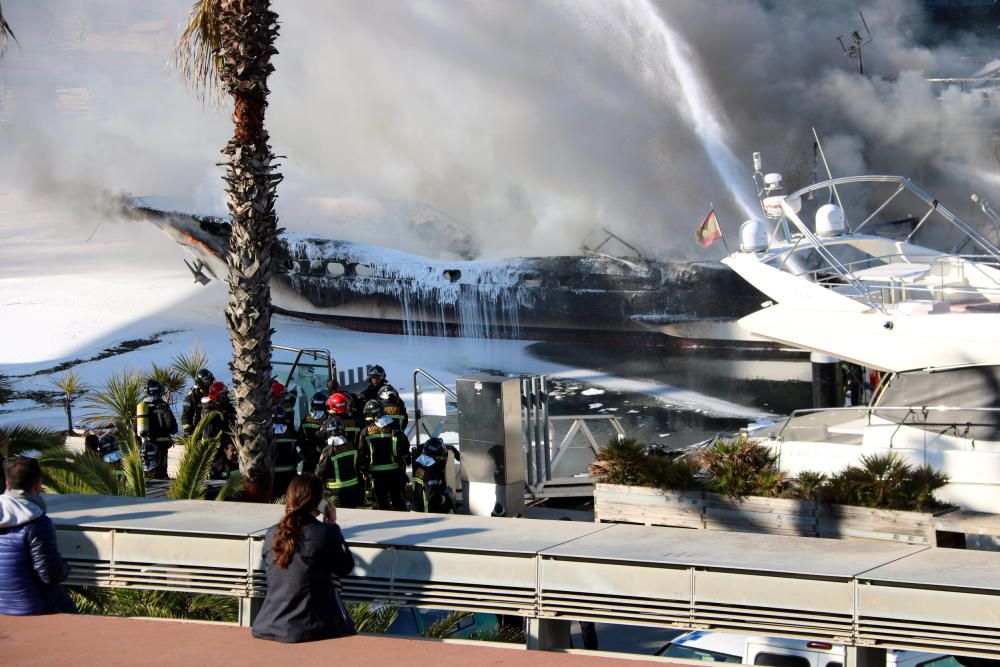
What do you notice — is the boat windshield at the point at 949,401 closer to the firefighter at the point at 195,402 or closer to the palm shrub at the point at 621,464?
the palm shrub at the point at 621,464

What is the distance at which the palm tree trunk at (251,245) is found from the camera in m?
6.84

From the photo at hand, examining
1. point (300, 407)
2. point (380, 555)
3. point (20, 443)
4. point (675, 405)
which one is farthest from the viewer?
point (675, 405)

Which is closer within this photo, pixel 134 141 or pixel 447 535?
pixel 447 535

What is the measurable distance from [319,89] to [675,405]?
15.1m

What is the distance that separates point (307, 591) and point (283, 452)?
477cm

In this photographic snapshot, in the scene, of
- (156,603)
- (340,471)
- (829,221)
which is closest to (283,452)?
(340,471)

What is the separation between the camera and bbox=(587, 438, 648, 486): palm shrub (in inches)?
279

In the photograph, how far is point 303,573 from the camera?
358 cm

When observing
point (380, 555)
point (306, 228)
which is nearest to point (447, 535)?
point (380, 555)

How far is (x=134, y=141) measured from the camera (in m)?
31.0

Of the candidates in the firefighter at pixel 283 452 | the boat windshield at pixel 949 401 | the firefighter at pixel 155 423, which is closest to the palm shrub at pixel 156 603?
the firefighter at pixel 283 452

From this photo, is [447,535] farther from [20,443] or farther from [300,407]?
[300,407]

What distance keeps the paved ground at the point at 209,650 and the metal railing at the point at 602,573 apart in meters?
0.31

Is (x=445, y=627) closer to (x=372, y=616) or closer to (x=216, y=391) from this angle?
(x=372, y=616)
